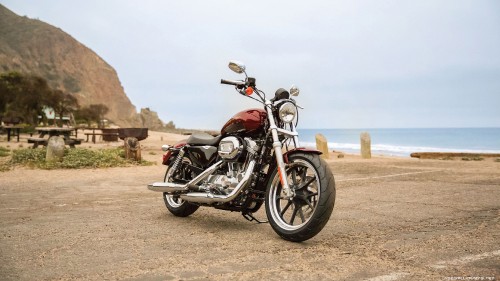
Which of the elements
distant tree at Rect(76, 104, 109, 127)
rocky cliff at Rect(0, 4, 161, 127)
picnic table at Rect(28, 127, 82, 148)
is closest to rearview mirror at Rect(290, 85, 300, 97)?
picnic table at Rect(28, 127, 82, 148)

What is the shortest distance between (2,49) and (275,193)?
114 meters

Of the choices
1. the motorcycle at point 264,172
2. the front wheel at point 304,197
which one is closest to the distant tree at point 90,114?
the motorcycle at point 264,172

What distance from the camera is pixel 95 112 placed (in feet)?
226

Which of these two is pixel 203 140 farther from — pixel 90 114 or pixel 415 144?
pixel 90 114

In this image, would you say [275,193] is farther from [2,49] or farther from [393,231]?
[2,49]

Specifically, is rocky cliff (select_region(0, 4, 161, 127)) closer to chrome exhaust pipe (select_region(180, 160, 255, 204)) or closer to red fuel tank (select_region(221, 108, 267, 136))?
chrome exhaust pipe (select_region(180, 160, 255, 204))

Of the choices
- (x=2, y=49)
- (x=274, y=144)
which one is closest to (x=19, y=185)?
(x=274, y=144)

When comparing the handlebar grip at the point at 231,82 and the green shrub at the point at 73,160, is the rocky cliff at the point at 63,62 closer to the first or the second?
the green shrub at the point at 73,160

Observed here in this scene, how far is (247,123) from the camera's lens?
4.81 m

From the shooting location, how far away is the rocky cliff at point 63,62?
106 metres

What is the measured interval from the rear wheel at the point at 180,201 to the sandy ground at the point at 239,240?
0.45 ft

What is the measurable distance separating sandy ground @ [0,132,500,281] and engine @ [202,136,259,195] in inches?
18.2

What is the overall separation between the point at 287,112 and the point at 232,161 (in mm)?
875

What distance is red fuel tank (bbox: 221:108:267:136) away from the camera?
477cm
